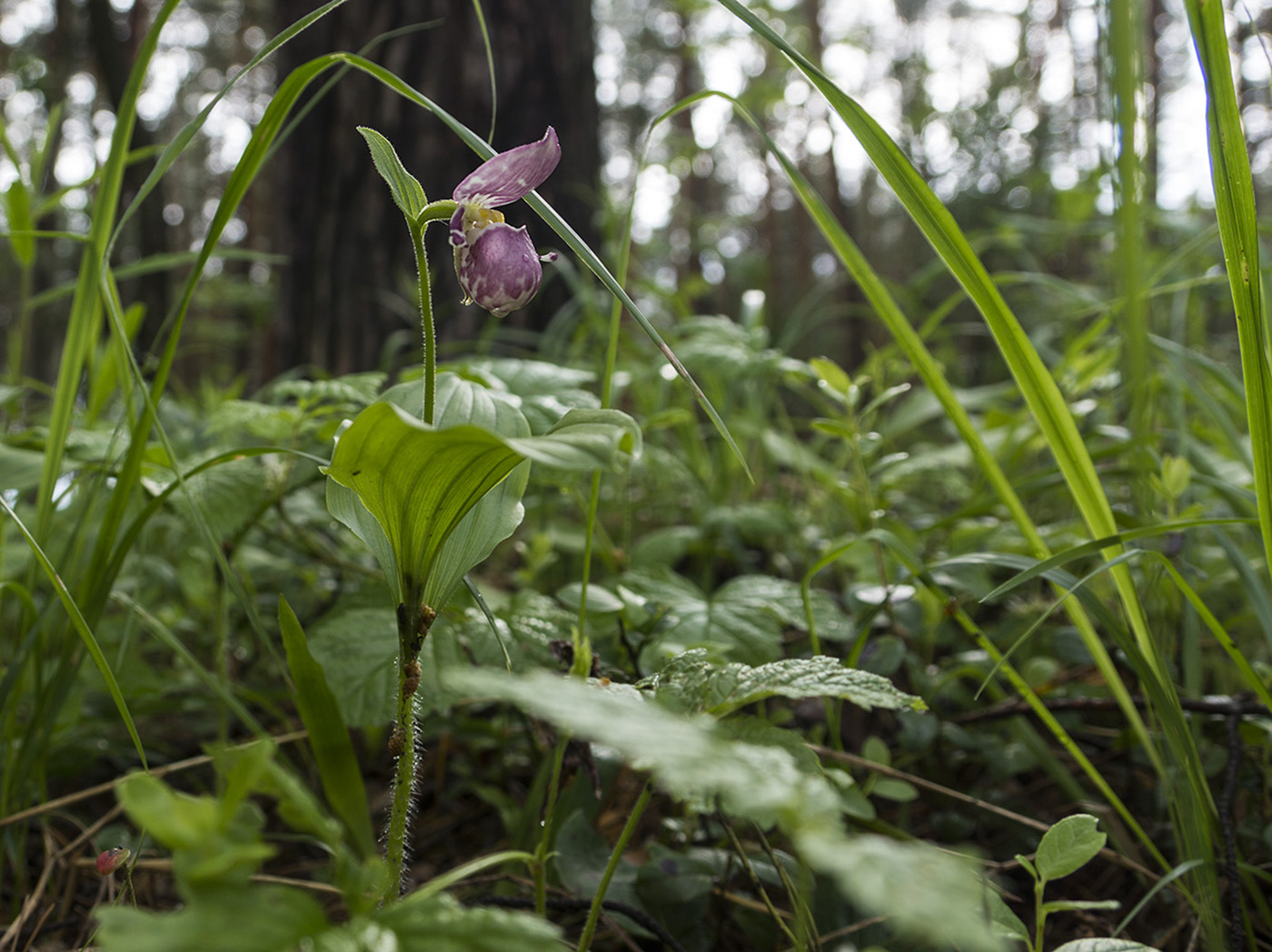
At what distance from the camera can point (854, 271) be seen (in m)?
0.78

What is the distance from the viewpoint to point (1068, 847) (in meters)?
0.55

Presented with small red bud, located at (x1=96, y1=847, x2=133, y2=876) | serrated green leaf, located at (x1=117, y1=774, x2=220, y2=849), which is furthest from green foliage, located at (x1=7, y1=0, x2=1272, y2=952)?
small red bud, located at (x1=96, y1=847, x2=133, y2=876)

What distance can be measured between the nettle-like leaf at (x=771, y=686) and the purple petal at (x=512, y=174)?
388 millimetres

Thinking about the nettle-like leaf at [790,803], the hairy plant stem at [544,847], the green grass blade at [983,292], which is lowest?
the hairy plant stem at [544,847]

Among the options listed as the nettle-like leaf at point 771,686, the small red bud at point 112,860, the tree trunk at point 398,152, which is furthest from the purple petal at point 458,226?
the tree trunk at point 398,152

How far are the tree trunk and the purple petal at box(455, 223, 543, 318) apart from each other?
1.40 meters

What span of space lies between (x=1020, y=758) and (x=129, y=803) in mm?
995

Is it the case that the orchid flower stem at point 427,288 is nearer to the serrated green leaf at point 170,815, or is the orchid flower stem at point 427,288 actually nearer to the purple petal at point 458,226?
the purple petal at point 458,226

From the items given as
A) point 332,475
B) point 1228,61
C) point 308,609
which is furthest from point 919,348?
point 308,609

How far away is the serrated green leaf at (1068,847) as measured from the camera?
55 cm

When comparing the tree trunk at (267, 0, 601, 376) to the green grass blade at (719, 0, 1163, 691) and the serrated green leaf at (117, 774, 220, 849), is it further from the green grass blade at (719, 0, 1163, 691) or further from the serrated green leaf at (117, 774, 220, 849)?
the serrated green leaf at (117, 774, 220, 849)

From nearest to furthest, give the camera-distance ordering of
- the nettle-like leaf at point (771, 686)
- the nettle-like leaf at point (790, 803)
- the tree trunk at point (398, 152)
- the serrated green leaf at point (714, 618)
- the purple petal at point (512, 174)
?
the nettle-like leaf at point (790, 803) < the nettle-like leaf at point (771, 686) < the purple petal at point (512, 174) < the serrated green leaf at point (714, 618) < the tree trunk at point (398, 152)

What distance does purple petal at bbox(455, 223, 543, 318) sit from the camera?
0.63 metres

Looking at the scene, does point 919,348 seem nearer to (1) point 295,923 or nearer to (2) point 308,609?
(1) point 295,923
